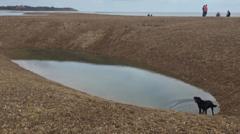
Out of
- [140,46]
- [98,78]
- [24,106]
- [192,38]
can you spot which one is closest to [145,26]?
[140,46]

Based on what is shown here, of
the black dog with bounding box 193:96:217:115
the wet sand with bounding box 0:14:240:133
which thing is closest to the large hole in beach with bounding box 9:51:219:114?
the black dog with bounding box 193:96:217:115

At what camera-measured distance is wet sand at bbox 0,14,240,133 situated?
17016 millimetres

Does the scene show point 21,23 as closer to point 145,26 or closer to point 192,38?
point 145,26

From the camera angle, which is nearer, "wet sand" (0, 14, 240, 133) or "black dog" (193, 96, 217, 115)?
"wet sand" (0, 14, 240, 133)

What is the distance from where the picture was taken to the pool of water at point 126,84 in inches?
1069

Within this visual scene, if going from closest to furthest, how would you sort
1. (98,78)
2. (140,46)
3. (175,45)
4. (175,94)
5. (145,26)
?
(175,94)
(98,78)
(175,45)
(140,46)
(145,26)

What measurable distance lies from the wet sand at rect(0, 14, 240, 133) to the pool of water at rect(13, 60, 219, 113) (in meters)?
2.23

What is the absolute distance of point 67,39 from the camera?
6706 centimetres

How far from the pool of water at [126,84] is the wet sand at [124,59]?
2.23 meters

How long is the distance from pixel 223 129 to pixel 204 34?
3350cm

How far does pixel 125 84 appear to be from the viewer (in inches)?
1309

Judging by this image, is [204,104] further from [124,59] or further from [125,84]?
[124,59]

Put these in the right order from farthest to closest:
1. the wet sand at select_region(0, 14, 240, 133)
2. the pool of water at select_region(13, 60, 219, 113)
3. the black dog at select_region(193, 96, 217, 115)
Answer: the pool of water at select_region(13, 60, 219, 113)
the black dog at select_region(193, 96, 217, 115)
the wet sand at select_region(0, 14, 240, 133)

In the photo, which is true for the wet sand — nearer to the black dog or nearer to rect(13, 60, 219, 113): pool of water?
the black dog
